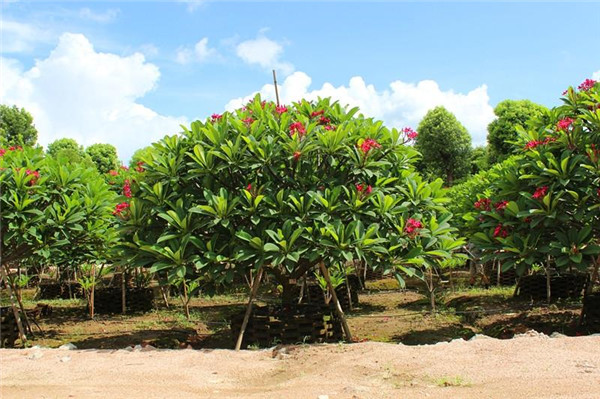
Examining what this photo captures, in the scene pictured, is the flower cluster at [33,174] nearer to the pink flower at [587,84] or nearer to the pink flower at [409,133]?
the pink flower at [409,133]

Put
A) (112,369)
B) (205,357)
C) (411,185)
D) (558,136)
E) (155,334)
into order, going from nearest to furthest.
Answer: (112,369) < (205,357) < (411,185) < (558,136) < (155,334)

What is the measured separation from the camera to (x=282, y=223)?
574cm

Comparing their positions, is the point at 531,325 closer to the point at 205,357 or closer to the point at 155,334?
the point at 205,357

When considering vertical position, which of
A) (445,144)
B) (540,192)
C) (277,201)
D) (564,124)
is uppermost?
(445,144)

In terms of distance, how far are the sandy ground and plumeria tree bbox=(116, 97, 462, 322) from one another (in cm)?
94

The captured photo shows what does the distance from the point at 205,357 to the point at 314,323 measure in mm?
1435

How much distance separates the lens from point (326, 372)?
15.0ft

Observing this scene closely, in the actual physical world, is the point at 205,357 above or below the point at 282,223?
below

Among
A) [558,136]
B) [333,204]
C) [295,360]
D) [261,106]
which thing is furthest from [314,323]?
[558,136]

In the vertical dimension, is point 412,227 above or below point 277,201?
below

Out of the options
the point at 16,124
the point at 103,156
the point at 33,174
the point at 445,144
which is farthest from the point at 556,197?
the point at 103,156

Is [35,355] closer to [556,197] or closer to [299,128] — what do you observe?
[299,128]

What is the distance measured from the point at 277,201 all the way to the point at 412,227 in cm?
151

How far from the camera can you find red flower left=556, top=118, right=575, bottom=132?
6348 millimetres
